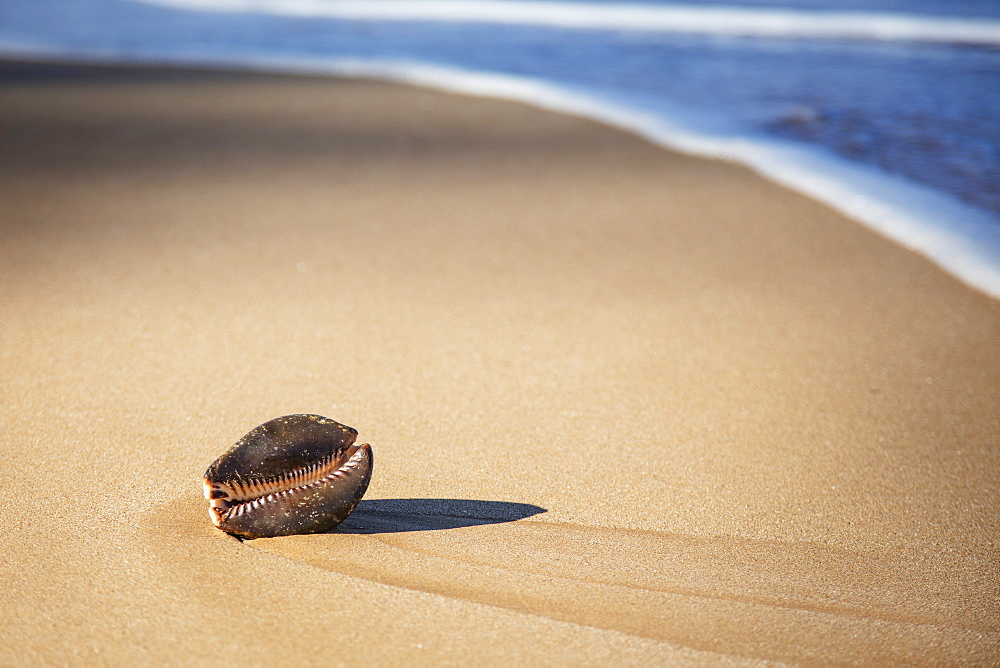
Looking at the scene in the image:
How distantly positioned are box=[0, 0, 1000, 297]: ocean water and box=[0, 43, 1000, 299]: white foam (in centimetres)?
1

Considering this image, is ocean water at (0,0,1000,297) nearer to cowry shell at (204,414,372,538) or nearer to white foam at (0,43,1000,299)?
white foam at (0,43,1000,299)

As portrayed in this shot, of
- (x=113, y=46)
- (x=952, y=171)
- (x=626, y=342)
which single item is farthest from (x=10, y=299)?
(x=113, y=46)

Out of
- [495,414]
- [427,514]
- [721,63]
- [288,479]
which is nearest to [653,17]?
[721,63]

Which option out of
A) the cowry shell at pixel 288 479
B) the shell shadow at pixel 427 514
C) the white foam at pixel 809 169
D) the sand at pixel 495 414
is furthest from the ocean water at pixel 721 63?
the cowry shell at pixel 288 479

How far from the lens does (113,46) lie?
8383mm

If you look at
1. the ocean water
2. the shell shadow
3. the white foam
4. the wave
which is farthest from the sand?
the wave

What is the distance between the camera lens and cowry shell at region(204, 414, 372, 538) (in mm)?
1526

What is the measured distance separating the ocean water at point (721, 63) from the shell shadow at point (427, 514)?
212cm

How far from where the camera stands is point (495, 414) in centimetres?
212

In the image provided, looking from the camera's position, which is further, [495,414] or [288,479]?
[495,414]

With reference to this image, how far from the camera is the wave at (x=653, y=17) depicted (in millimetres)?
11070

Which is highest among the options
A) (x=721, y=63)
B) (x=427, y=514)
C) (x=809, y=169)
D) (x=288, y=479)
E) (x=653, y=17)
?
(x=653, y=17)

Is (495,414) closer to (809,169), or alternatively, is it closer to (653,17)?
(809,169)

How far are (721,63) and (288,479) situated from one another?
769 cm
